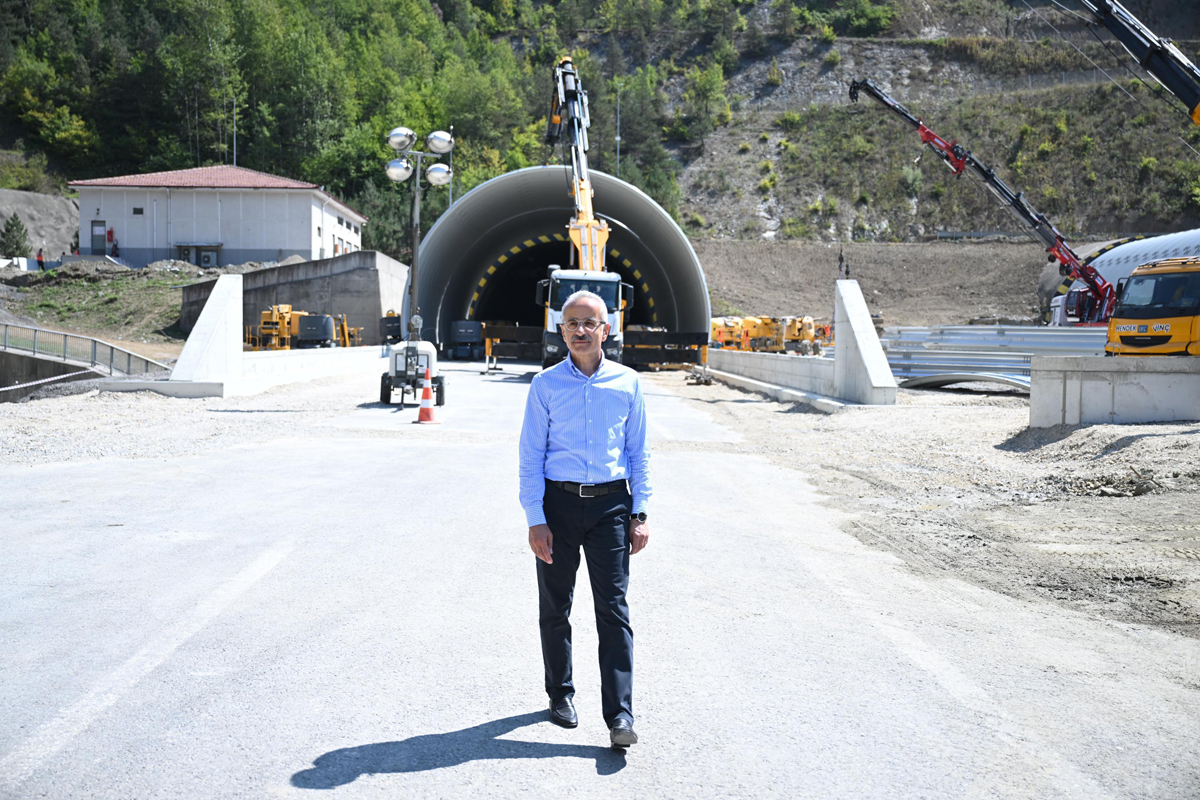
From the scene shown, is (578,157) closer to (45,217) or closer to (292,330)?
(292,330)

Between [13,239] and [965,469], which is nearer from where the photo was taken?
[965,469]

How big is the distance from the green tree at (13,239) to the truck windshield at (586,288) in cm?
5774

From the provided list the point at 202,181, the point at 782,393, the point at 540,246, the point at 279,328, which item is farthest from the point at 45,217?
the point at 782,393

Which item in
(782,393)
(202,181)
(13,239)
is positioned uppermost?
(202,181)

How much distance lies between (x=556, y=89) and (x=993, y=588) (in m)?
32.6

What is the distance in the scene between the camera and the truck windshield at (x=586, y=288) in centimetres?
2814

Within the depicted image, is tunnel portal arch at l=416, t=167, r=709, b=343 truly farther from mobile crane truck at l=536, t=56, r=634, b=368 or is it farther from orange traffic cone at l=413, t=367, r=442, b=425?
orange traffic cone at l=413, t=367, r=442, b=425

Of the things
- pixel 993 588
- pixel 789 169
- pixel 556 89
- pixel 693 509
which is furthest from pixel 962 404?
pixel 789 169

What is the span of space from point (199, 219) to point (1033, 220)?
48233 millimetres

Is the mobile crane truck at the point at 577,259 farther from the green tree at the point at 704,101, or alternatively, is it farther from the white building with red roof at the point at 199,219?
the green tree at the point at 704,101

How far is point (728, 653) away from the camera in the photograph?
5.18 metres

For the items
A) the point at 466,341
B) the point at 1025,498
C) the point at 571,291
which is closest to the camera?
the point at 1025,498

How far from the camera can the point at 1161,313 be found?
20141 mm

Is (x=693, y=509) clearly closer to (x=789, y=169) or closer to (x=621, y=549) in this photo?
(x=621, y=549)
